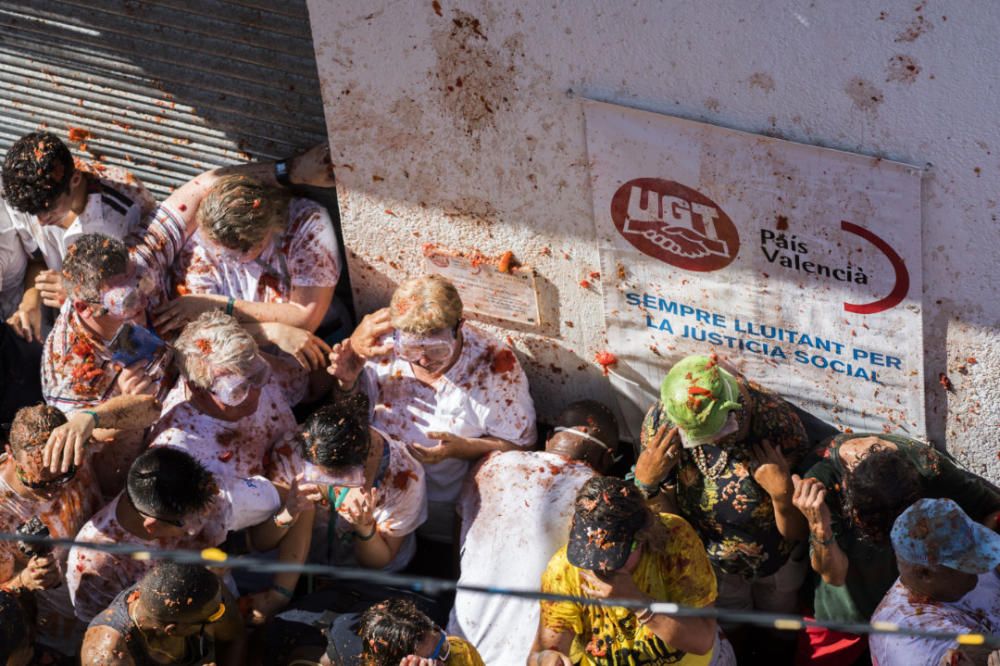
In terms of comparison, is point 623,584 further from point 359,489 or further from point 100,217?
point 100,217

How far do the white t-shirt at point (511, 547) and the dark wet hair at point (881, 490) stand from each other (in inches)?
45.6

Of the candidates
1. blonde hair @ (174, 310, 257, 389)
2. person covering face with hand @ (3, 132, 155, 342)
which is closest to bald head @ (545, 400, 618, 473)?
blonde hair @ (174, 310, 257, 389)

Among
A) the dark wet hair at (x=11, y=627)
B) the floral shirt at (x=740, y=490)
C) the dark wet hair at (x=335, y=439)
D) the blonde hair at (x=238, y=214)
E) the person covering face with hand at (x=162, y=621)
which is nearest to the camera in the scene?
the person covering face with hand at (x=162, y=621)

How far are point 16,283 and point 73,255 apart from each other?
48.8 inches

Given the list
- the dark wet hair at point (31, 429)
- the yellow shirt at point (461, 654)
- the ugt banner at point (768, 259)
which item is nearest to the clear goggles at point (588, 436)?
the ugt banner at point (768, 259)

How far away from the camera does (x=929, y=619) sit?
4.26m

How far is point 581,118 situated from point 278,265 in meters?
1.68

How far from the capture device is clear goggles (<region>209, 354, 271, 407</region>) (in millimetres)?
4992

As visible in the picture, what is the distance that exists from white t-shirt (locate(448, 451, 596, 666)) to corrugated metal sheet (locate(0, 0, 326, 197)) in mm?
2136

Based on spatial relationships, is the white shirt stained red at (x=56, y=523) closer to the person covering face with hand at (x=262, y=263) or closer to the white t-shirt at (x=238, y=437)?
the white t-shirt at (x=238, y=437)

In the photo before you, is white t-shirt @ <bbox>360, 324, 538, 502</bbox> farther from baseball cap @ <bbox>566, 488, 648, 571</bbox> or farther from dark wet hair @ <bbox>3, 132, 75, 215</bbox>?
dark wet hair @ <bbox>3, 132, 75, 215</bbox>

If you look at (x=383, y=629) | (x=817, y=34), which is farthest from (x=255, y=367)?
(x=817, y=34)

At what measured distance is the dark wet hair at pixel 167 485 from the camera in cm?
462

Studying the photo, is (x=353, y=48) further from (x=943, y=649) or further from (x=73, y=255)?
(x=943, y=649)
